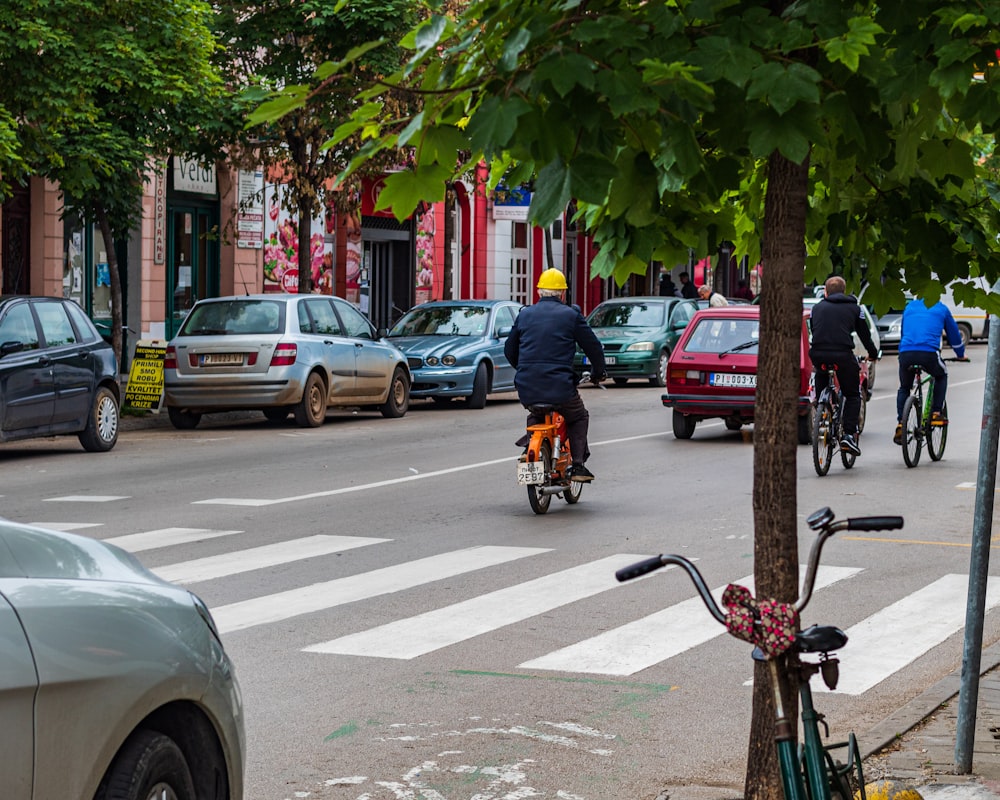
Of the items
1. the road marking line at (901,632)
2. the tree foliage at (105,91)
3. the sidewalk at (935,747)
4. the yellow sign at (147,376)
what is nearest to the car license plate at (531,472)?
Result: the road marking line at (901,632)

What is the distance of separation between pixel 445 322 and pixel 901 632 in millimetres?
18038

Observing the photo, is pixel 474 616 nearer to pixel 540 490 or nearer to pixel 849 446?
pixel 540 490

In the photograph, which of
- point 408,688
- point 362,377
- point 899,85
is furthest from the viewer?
point 362,377

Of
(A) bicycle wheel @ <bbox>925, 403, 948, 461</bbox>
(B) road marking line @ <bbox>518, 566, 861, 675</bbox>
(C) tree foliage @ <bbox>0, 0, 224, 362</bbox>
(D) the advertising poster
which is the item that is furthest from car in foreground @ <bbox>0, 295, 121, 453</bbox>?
(D) the advertising poster

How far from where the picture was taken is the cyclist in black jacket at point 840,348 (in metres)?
17.0

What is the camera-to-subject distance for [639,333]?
102ft

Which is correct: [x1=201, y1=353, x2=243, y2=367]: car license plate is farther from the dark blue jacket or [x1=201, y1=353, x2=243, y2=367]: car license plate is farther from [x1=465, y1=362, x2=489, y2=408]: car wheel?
the dark blue jacket

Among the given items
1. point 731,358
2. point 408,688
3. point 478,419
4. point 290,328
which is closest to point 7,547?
point 408,688

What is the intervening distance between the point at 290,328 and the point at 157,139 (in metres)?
3.64

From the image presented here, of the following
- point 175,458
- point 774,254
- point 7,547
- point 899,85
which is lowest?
point 175,458

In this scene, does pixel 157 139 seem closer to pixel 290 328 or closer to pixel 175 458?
pixel 290 328

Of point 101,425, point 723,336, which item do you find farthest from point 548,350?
point 723,336

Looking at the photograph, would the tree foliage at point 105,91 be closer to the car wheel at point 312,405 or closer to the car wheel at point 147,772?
the car wheel at point 312,405

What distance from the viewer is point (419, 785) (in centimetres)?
596
